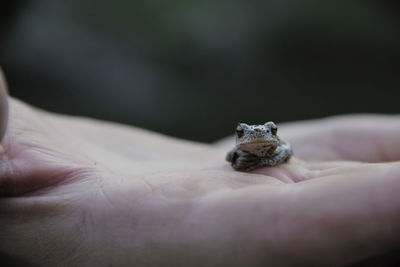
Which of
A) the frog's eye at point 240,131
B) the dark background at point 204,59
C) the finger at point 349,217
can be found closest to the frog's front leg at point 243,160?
the frog's eye at point 240,131

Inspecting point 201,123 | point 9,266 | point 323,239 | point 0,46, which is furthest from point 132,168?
point 0,46

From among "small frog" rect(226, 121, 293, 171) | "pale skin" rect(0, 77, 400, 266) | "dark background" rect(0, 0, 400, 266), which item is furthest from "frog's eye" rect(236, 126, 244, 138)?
"dark background" rect(0, 0, 400, 266)

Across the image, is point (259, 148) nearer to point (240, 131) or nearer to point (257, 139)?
point (257, 139)

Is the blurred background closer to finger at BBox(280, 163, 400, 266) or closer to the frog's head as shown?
the frog's head

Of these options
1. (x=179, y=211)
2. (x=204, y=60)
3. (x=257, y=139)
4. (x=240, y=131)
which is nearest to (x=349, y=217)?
(x=179, y=211)

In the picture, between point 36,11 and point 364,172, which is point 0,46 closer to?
point 36,11
